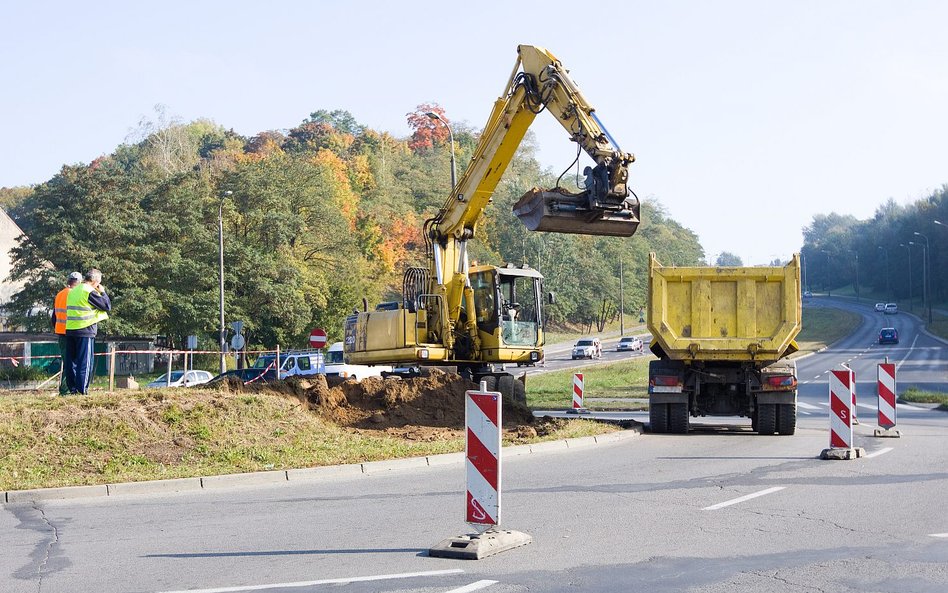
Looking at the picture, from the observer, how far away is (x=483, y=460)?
313 inches

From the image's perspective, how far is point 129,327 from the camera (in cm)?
4988

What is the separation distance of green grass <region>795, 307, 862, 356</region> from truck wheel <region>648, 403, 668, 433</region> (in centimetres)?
6458

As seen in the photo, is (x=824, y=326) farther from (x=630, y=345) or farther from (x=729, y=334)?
(x=729, y=334)

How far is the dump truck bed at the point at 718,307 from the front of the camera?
18.3 meters

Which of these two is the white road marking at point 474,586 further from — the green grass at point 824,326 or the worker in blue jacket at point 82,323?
the green grass at point 824,326

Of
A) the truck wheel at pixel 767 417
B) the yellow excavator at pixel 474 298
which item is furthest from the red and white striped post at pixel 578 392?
the truck wheel at pixel 767 417

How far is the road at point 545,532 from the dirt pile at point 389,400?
3848 mm

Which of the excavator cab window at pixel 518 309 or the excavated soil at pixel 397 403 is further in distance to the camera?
the excavator cab window at pixel 518 309

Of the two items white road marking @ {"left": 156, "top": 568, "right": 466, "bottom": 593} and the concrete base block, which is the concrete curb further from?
white road marking @ {"left": 156, "top": 568, "right": 466, "bottom": 593}

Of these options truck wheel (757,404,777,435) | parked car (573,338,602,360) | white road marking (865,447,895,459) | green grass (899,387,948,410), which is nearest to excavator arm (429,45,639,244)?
truck wheel (757,404,777,435)

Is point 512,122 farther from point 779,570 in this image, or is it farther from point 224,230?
point 224,230

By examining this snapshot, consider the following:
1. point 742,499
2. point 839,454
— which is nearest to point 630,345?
point 839,454

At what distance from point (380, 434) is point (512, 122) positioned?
6.66 m

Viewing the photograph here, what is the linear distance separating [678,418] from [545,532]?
35.6ft
